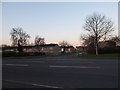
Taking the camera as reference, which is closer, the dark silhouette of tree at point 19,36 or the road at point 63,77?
the road at point 63,77

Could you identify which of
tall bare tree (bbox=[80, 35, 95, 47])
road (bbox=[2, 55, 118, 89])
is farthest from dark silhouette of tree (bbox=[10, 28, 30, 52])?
road (bbox=[2, 55, 118, 89])

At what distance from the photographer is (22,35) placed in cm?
8231

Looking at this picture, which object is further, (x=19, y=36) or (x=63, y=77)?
(x=19, y=36)

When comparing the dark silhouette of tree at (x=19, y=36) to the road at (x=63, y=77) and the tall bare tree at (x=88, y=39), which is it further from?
the road at (x=63, y=77)

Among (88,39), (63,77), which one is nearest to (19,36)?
(88,39)

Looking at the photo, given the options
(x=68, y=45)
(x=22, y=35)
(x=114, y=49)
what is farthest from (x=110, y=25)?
(x=68, y=45)

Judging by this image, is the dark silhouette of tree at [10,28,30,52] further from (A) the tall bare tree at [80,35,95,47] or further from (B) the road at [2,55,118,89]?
(B) the road at [2,55,118,89]

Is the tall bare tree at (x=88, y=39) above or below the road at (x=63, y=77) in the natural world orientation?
above

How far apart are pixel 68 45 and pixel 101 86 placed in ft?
408

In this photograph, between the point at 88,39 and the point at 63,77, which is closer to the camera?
the point at 63,77

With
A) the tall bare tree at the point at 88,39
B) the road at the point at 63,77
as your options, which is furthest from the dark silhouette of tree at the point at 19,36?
the road at the point at 63,77

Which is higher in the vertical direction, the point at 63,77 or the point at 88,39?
the point at 88,39

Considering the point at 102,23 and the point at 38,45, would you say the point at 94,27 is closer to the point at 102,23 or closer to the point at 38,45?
the point at 102,23

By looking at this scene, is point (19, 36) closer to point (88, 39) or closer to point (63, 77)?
point (88, 39)
